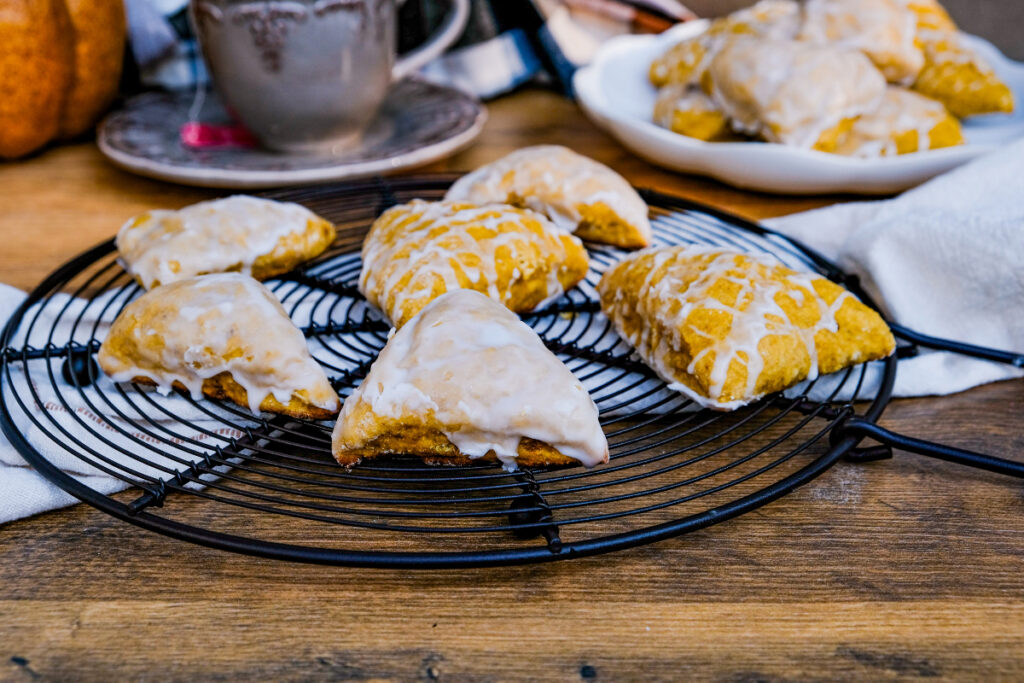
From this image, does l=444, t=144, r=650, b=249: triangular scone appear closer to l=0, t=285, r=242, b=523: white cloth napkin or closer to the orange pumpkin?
l=0, t=285, r=242, b=523: white cloth napkin

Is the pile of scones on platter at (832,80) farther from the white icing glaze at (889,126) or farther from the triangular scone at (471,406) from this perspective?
the triangular scone at (471,406)

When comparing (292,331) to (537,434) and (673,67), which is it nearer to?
(537,434)

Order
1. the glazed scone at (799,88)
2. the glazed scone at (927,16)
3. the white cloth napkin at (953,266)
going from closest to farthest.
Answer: the white cloth napkin at (953,266) → the glazed scone at (799,88) → the glazed scone at (927,16)

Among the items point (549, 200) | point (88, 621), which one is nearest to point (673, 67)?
point (549, 200)

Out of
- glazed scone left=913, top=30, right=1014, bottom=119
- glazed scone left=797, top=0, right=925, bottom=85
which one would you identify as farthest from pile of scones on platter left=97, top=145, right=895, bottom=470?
glazed scone left=913, top=30, right=1014, bottom=119

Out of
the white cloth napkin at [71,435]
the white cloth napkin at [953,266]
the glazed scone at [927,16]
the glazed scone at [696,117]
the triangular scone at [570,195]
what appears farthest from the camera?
the glazed scone at [927,16]

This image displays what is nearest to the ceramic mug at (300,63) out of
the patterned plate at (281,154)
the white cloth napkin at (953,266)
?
the patterned plate at (281,154)

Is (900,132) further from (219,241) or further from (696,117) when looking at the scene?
(219,241)
